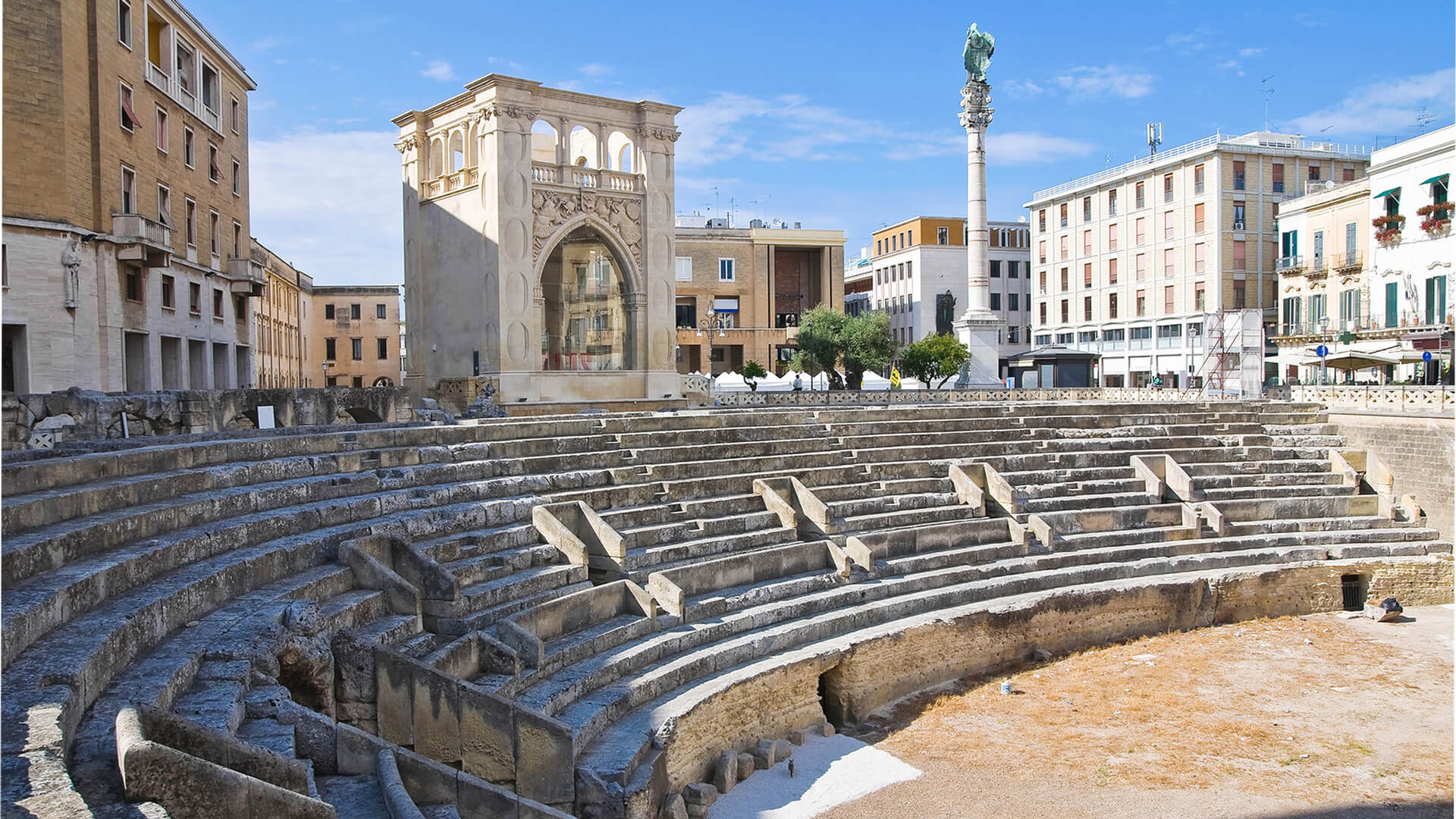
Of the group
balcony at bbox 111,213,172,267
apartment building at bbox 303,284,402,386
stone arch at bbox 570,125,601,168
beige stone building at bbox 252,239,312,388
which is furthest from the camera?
apartment building at bbox 303,284,402,386

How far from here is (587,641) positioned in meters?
10.4

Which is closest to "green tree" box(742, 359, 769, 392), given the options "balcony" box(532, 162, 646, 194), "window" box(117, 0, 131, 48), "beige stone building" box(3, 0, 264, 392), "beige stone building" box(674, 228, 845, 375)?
"beige stone building" box(674, 228, 845, 375)

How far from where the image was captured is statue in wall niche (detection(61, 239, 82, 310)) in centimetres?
1930

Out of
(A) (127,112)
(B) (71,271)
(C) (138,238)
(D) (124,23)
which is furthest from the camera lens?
(A) (127,112)

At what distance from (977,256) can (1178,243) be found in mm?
14490

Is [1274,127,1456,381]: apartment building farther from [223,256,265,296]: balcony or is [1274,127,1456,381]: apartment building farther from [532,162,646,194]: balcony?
[223,256,265,296]: balcony

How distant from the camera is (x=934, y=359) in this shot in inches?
1513

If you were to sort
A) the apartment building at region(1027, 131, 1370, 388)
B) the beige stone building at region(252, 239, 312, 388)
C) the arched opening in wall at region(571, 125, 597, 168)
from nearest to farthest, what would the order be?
the arched opening in wall at region(571, 125, 597, 168)
the beige stone building at region(252, 239, 312, 388)
the apartment building at region(1027, 131, 1370, 388)

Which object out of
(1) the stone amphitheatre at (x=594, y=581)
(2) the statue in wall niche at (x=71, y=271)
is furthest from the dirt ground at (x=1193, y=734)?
(2) the statue in wall niche at (x=71, y=271)

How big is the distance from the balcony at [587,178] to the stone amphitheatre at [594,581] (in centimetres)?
961

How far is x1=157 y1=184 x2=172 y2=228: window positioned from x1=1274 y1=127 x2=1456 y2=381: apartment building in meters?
30.3

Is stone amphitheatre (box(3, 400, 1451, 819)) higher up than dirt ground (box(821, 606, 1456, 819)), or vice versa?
stone amphitheatre (box(3, 400, 1451, 819))

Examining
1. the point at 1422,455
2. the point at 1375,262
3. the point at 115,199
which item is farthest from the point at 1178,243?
the point at 115,199

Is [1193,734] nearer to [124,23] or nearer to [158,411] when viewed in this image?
Answer: [158,411]
